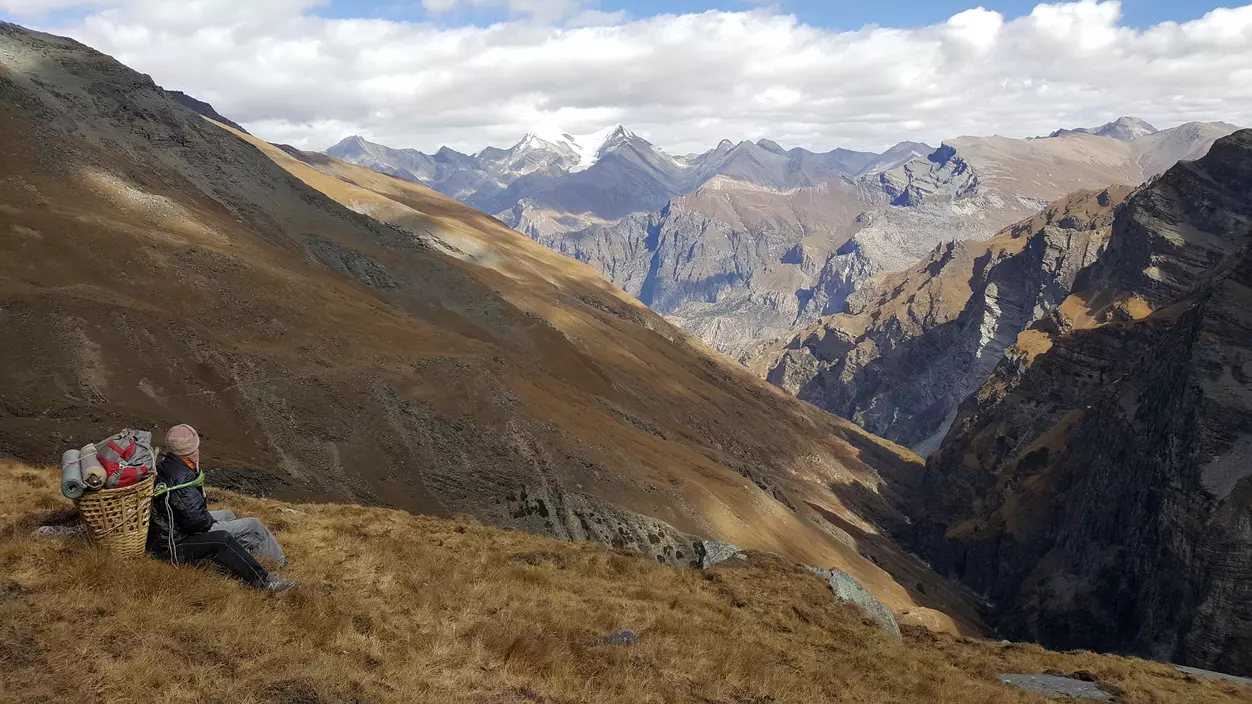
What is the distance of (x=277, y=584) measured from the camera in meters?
12.2

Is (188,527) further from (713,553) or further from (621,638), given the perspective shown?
(713,553)

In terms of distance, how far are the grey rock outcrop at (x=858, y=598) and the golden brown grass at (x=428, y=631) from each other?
1.05 metres

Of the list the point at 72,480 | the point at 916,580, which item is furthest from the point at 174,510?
the point at 916,580

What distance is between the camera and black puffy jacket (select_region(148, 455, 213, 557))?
37.8 feet

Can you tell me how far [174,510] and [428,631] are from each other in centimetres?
417

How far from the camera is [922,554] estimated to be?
128 metres

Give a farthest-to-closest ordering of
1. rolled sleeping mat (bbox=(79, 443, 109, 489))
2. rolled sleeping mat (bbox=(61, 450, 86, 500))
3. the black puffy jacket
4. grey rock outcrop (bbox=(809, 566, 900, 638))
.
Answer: grey rock outcrop (bbox=(809, 566, 900, 638)) → the black puffy jacket → rolled sleeping mat (bbox=(79, 443, 109, 489)) → rolled sleeping mat (bbox=(61, 450, 86, 500))

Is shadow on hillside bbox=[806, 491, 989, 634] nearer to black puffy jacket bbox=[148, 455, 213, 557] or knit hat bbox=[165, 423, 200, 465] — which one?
black puffy jacket bbox=[148, 455, 213, 557]

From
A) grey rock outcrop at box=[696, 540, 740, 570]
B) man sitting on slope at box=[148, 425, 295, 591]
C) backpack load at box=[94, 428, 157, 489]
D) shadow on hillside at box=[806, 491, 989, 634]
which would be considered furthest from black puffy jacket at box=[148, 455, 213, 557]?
shadow on hillside at box=[806, 491, 989, 634]

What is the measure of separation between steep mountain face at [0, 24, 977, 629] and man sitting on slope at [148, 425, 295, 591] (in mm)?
19776

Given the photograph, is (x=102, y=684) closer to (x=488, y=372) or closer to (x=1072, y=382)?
(x=488, y=372)

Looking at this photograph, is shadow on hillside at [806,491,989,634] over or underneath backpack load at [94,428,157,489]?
underneath

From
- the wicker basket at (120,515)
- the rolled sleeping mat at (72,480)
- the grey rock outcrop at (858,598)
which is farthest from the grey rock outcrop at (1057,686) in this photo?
the rolled sleeping mat at (72,480)

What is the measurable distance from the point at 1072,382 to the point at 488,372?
119455 mm
